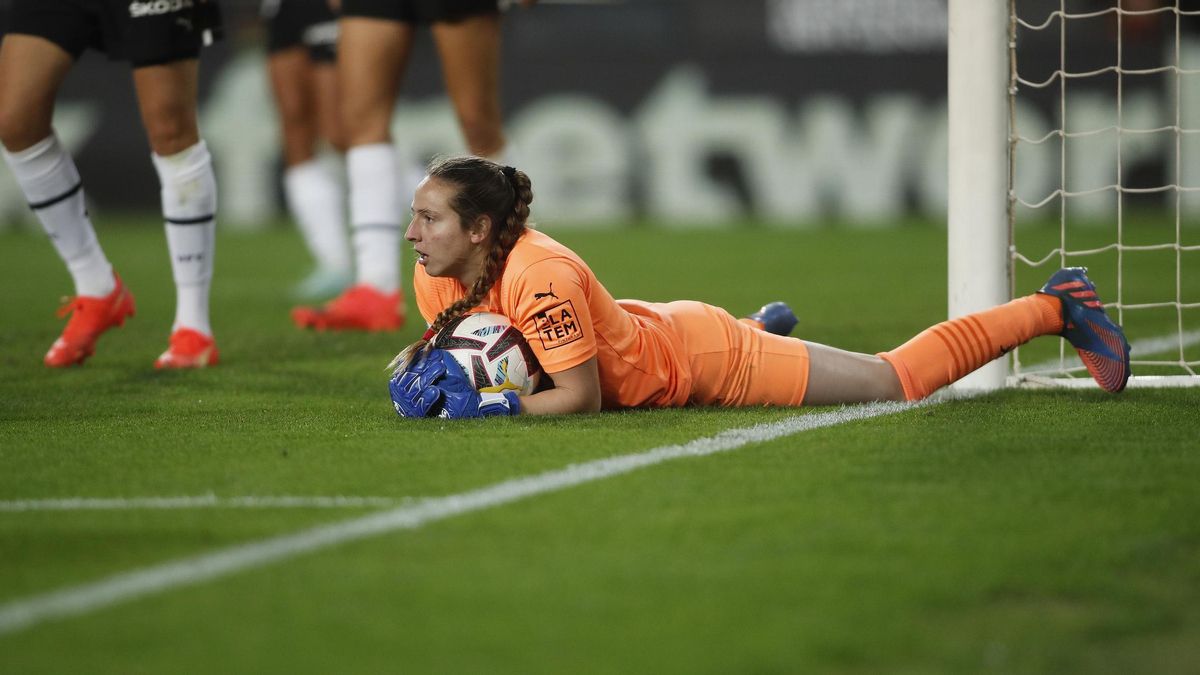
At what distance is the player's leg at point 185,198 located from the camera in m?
4.69

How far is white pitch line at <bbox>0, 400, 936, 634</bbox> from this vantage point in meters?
1.98

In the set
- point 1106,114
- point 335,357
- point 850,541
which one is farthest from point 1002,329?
point 1106,114

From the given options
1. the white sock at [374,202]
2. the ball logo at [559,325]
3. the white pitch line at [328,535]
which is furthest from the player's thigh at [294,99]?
the white pitch line at [328,535]

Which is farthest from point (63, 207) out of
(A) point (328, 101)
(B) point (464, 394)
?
(A) point (328, 101)

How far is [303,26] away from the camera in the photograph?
7.35m

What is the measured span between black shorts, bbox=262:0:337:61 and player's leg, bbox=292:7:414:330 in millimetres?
1633

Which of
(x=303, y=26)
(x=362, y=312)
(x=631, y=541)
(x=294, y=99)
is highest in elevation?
(x=303, y=26)

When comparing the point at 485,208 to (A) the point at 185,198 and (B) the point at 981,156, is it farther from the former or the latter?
(A) the point at 185,198

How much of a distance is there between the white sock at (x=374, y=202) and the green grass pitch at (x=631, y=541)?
5.46ft

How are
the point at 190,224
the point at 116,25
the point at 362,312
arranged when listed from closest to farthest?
the point at 116,25
the point at 190,224
the point at 362,312

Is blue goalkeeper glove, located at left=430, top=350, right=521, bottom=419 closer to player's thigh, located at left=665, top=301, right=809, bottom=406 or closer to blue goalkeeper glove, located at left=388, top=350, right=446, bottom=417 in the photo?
blue goalkeeper glove, located at left=388, top=350, right=446, bottom=417

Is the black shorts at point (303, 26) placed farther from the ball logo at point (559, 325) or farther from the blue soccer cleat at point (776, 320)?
the ball logo at point (559, 325)

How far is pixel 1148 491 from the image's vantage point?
2.60 metres

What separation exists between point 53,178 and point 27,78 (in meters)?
0.40
